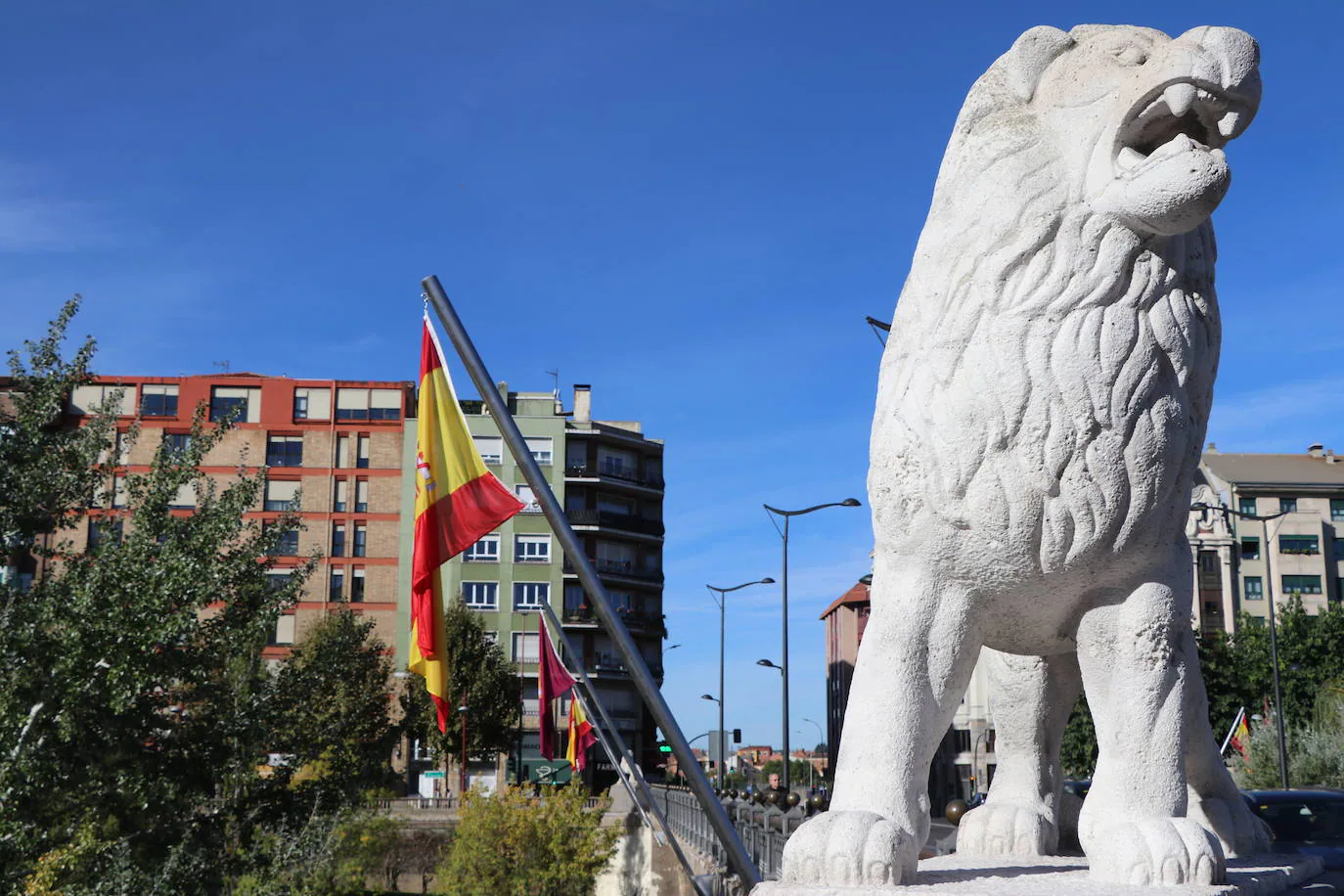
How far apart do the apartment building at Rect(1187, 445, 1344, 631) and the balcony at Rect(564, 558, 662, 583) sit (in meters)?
24.2

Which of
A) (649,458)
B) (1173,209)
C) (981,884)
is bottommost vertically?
(981,884)

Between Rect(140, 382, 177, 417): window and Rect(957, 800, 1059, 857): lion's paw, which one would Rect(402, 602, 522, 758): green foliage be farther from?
Rect(957, 800, 1059, 857): lion's paw

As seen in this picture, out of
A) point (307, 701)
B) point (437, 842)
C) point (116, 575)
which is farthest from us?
point (437, 842)

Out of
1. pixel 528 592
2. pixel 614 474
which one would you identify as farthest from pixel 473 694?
pixel 614 474

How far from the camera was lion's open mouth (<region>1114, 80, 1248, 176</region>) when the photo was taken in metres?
3.32

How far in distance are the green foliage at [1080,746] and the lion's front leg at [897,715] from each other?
95.2 ft

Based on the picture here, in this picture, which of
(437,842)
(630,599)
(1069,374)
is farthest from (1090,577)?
(630,599)

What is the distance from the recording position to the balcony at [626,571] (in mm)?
58600

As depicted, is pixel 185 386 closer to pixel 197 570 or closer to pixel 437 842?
pixel 437 842

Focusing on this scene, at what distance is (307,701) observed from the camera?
17219 millimetres

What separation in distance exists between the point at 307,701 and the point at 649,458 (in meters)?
46.6

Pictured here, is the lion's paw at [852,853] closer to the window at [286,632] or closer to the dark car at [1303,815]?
the dark car at [1303,815]

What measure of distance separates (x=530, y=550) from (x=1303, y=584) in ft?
115

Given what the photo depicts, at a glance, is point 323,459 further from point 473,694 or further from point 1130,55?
point 1130,55
